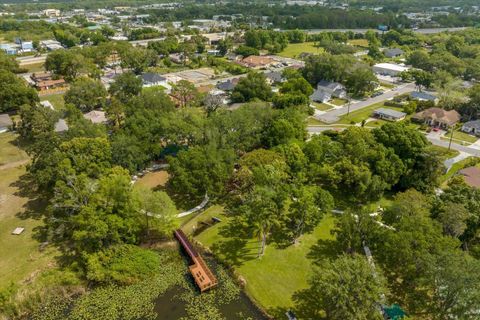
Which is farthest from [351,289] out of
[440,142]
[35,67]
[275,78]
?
[35,67]

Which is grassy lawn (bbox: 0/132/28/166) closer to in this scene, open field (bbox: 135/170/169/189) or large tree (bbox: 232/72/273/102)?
open field (bbox: 135/170/169/189)

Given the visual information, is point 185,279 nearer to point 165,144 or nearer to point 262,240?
point 262,240

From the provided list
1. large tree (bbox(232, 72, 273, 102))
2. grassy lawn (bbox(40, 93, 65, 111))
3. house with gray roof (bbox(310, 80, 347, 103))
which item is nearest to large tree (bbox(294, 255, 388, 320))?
large tree (bbox(232, 72, 273, 102))

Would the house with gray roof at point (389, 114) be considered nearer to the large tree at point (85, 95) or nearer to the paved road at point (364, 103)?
the paved road at point (364, 103)

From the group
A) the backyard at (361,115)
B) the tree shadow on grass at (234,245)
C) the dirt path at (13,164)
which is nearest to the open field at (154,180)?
the tree shadow on grass at (234,245)

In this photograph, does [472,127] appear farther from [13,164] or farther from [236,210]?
[13,164]

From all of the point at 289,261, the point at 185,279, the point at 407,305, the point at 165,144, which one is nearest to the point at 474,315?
the point at 407,305
